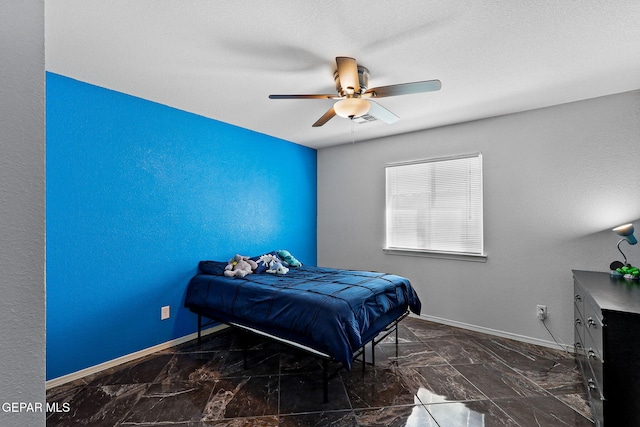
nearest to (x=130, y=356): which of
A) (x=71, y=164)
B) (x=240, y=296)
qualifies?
(x=240, y=296)

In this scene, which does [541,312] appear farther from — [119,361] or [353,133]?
[119,361]

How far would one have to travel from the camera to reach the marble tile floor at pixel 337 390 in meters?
1.90

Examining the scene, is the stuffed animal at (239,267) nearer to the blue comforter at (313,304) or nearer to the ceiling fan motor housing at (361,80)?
the blue comforter at (313,304)

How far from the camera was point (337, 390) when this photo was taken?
2201mm

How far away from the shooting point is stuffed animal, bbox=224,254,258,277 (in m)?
3.00

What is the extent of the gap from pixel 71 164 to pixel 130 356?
176cm

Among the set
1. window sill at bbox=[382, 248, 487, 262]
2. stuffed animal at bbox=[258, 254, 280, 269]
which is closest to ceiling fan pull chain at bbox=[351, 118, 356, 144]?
window sill at bbox=[382, 248, 487, 262]

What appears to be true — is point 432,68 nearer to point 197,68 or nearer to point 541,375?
point 197,68

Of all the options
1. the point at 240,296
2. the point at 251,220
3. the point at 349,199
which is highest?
the point at 349,199

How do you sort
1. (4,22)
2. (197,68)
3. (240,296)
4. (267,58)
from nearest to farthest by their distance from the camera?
(4,22), (267,58), (197,68), (240,296)

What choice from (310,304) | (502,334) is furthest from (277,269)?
(502,334)

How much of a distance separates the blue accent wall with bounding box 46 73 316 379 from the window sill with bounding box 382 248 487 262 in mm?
1855

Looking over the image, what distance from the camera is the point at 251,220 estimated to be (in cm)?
379

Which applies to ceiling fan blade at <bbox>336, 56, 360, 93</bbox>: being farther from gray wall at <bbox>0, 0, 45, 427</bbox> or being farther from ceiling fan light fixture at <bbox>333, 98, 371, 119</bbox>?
gray wall at <bbox>0, 0, 45, 427</bbox>
